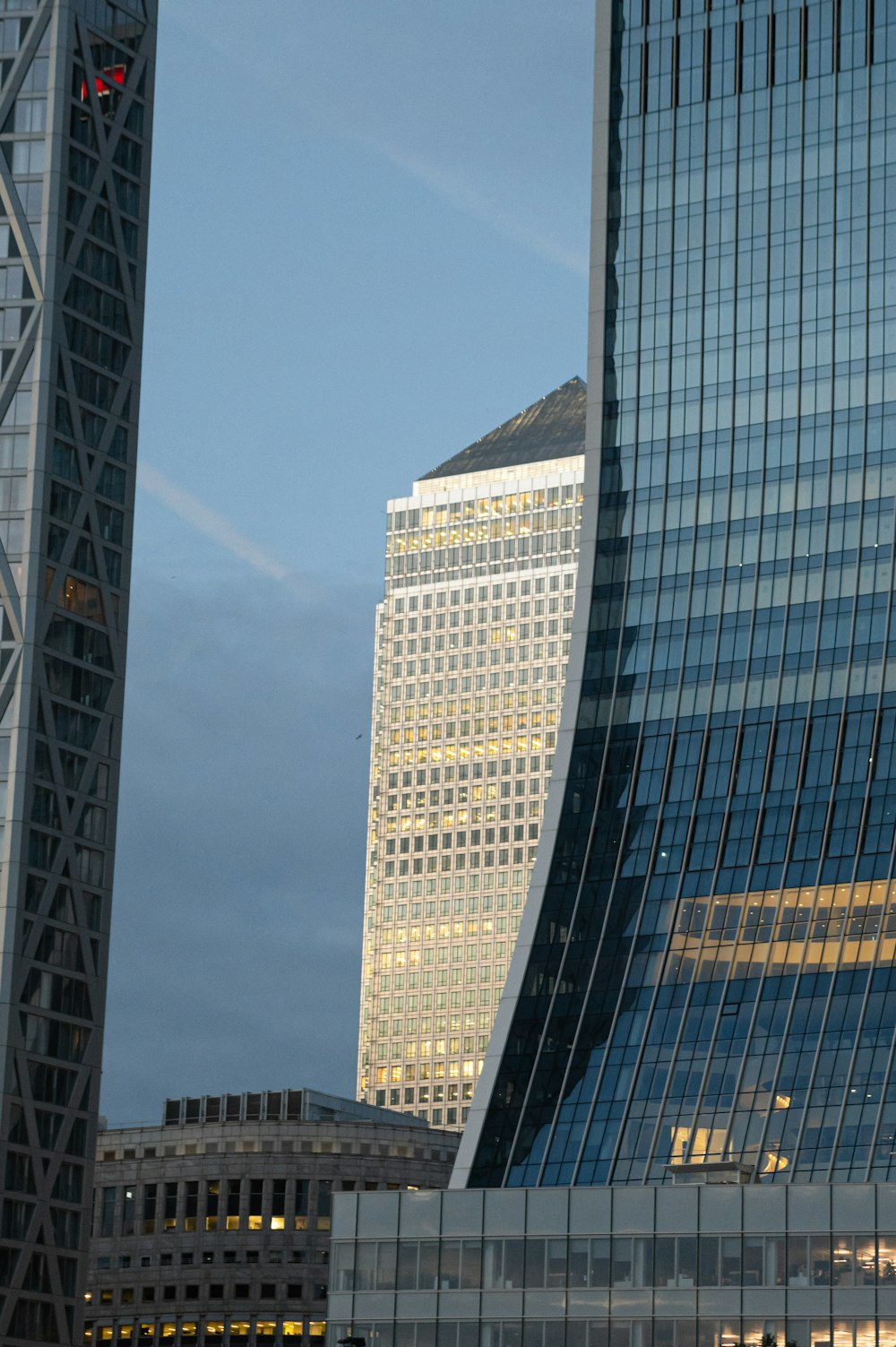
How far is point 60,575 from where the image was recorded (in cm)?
18050

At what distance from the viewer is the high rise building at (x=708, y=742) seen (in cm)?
13612

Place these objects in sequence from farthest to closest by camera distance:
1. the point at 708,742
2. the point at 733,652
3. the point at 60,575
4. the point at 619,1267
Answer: the point at 60,575 → the point at 733,652 → the point at 708,742 → the point at 619,1267

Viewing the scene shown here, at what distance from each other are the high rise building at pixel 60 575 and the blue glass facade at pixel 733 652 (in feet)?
116

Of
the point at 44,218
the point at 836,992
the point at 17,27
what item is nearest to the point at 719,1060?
the point at 836,992

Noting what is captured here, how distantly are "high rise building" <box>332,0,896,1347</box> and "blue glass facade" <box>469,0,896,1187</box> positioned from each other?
0.19 meters

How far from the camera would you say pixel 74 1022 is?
178 metres

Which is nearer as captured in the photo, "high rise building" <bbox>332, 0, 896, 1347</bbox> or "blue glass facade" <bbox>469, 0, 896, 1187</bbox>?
"high rise building" <bbox>332, 0, 896, 1347</bbox>

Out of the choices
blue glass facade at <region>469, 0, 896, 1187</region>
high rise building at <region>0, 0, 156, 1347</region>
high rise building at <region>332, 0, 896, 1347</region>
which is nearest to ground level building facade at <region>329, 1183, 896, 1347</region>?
high rise building at <region>332, 0, 896, 1347</region>

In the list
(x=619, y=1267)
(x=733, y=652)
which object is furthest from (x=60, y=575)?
(x=619, y=1267)

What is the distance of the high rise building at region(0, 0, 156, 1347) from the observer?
173m

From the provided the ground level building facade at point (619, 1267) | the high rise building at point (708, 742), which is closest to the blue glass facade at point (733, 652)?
the high rise building at point (708, 742)

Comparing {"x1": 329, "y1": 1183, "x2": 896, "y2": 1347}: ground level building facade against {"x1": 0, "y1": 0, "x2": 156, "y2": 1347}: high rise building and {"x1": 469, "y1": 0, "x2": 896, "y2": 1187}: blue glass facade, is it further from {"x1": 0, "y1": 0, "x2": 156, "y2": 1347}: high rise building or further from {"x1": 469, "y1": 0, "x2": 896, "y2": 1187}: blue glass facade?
{"x1": 0, "y1": 0, "x2": 156, "y2": 1347}: high rise building

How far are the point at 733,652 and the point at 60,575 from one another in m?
48.9

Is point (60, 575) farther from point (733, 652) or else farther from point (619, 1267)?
point (619, 1267)
